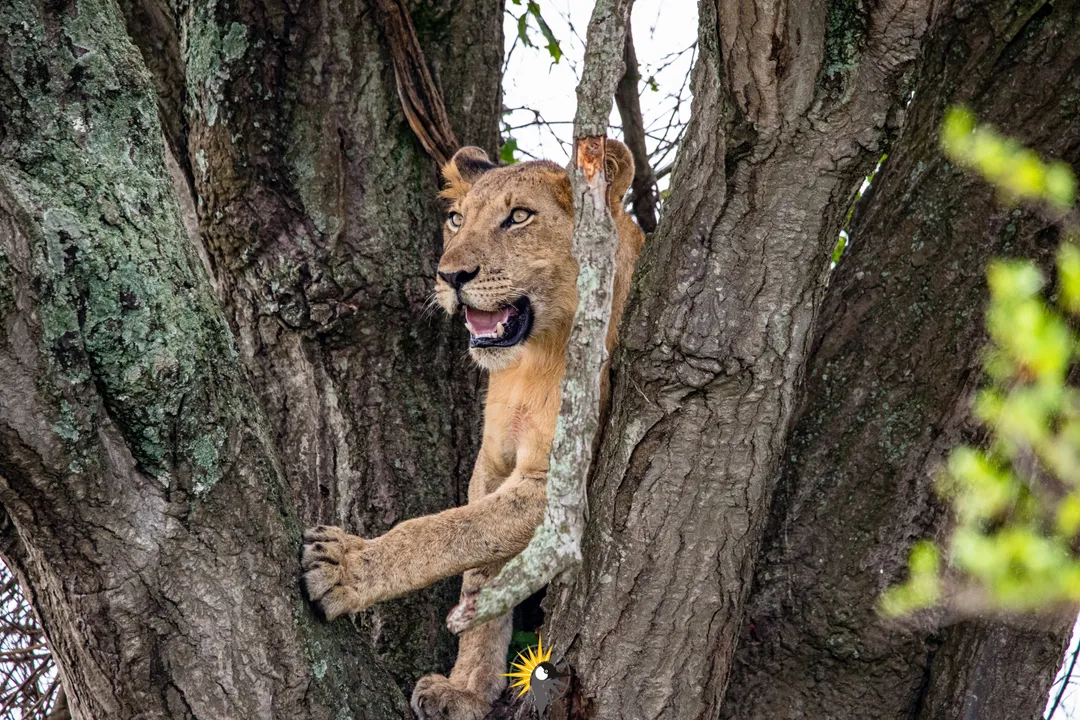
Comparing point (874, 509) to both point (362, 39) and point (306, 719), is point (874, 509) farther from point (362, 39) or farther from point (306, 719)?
point (362, 39)

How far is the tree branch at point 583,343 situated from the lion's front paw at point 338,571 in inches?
28.7

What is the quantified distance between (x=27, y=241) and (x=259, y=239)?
5.21 feet

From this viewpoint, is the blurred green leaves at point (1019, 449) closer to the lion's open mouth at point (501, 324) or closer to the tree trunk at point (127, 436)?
the tree trunk at point (127, 436)

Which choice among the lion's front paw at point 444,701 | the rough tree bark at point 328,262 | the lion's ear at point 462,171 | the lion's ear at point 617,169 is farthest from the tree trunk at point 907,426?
the lion's ear at point 462,171

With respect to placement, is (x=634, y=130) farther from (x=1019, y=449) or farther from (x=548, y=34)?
(x=1019, y=449)

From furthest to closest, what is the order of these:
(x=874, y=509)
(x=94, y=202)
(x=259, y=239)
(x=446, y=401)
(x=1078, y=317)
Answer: (x=446, y=401) < (x=259, y=239) < (x=874, y=509) < (x=1078, y=317) < (x=94, y=202)

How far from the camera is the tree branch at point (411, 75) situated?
13.7 ft

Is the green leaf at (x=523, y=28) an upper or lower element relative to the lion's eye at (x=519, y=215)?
upper

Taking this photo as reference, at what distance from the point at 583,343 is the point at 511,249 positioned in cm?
187

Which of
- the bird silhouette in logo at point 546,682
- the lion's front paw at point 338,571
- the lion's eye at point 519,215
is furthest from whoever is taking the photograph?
the lion's eye at point 519,215

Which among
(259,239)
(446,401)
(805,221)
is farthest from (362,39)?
(805,221)

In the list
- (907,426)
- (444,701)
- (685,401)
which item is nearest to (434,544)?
(444,701)

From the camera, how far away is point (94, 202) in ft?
8.39

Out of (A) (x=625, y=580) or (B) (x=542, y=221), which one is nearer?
(A) (x=625, y=580)
